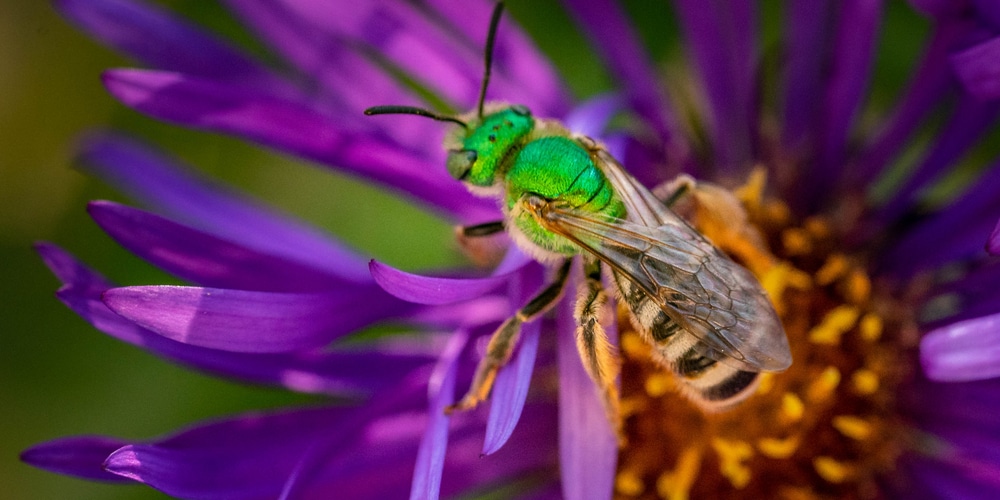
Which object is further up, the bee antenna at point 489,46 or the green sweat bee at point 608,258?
the bee antenna at point 489,46

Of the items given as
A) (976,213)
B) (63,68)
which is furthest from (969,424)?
(63,68)

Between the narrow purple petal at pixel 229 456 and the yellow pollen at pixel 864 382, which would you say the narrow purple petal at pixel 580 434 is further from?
the yellow pollen at pixel 864 382

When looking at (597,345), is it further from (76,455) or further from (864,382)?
(76,455)

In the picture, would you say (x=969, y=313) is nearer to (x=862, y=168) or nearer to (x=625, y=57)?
(x=862, y=168)

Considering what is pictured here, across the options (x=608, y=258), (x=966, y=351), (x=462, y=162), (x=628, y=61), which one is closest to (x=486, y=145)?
(x=462, y=162)

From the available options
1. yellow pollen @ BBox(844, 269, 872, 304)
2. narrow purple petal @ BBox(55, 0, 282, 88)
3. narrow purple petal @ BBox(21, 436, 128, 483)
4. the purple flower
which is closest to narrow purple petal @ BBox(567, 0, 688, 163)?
the purple flower

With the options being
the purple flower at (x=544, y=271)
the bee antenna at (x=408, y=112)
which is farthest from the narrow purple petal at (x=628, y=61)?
the bee antenna at (x=408, y=112)

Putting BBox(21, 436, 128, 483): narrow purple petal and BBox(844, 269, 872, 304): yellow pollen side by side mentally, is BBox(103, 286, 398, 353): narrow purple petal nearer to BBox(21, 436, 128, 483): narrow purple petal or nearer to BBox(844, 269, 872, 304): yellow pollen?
BBox(21, 436, 128, 483): narrow purple petal
